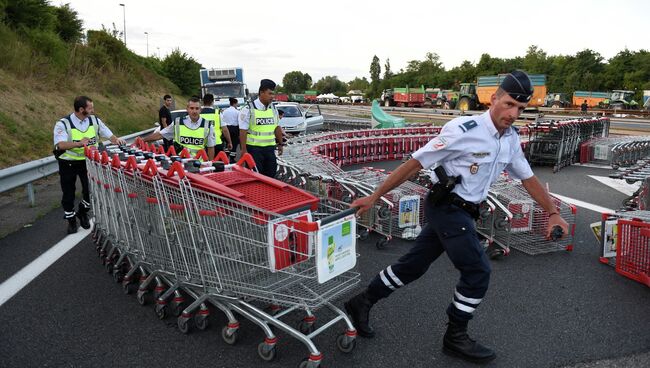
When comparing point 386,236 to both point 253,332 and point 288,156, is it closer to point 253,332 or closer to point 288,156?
point 253,332

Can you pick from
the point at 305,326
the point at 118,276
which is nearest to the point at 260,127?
the point at 118,276

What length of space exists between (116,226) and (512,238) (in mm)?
4631

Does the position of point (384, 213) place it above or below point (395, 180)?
below

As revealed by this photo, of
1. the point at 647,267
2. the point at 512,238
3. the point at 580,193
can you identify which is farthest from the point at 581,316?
the point at 580,193

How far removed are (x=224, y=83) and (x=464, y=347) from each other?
18.5 meters

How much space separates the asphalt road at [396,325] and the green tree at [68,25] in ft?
89.7

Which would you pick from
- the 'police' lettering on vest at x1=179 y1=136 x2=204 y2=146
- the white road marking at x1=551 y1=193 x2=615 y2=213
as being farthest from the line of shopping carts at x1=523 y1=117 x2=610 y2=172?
the 'police' lettering on vest at x1=179 y1=136 x2=204 y2=146

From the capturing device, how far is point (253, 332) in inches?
148

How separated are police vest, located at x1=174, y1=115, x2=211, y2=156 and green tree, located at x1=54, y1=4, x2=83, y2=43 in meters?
25.1

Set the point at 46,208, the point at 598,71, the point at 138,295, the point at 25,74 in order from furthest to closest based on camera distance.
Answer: the point at 598,71 → the point at 25,74 → the point at 46,208 → the point at 138,295

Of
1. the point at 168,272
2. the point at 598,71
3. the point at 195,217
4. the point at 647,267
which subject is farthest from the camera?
the point at 598,71

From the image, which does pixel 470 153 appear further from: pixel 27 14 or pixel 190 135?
pixel 27 14

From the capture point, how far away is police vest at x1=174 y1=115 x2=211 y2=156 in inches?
287

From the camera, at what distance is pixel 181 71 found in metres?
47.7
